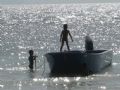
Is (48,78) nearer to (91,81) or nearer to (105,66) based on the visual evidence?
(91,81)

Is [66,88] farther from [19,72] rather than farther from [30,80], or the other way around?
[19,72]

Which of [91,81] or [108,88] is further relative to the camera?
[91,81]

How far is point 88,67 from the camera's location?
28.8 metres

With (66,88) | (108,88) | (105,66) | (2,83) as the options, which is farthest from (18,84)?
(105,66)

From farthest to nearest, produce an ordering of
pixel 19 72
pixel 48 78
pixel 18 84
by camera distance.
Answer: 1. pixel 19 72
2. pixel 48 78
3. pixel 18 84

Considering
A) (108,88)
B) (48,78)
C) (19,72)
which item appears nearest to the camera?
(108,88)

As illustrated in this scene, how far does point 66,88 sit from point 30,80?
3.18 meters

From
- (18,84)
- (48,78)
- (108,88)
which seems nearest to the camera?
(108,88)

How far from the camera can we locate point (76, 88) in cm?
2455

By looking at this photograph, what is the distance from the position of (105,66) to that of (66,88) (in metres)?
8.50

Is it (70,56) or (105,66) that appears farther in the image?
(105,66)

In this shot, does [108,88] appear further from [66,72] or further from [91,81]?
[66,72]

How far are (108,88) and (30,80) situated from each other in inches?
183

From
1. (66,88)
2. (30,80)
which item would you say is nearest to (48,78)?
(30,80)
